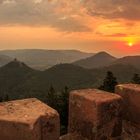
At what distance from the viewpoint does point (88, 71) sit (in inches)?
6073

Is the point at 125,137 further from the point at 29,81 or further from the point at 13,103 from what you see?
the point at 29,81

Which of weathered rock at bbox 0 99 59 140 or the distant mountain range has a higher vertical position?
weathered rock at bbox 0 99 59 140

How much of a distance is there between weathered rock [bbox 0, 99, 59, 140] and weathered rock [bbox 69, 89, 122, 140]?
0.80m

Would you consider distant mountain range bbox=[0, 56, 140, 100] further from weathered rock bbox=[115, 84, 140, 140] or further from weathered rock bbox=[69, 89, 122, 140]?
weathered rock bbox=[69, 89, 122, 140]

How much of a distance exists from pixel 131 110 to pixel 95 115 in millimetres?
1002

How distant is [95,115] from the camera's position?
355 centimetres

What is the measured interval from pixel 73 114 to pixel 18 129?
4.73ft

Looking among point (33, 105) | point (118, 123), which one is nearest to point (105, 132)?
point (118, 123)

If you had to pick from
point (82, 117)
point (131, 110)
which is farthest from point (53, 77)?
point (82, 117)

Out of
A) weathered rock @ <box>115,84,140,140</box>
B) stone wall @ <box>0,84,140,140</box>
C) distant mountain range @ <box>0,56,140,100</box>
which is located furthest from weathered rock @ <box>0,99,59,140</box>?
distant mountain range @ <box>0,56,140,100</box>

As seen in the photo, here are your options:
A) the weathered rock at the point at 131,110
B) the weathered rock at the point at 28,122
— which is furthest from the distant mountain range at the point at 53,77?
the weathered rock at the point at 28,122

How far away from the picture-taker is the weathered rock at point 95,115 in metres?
3.57

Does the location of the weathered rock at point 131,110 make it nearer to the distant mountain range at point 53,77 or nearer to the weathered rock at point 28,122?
the weathered rock at point 28,122

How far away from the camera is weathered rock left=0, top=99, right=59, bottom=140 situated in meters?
2.54
